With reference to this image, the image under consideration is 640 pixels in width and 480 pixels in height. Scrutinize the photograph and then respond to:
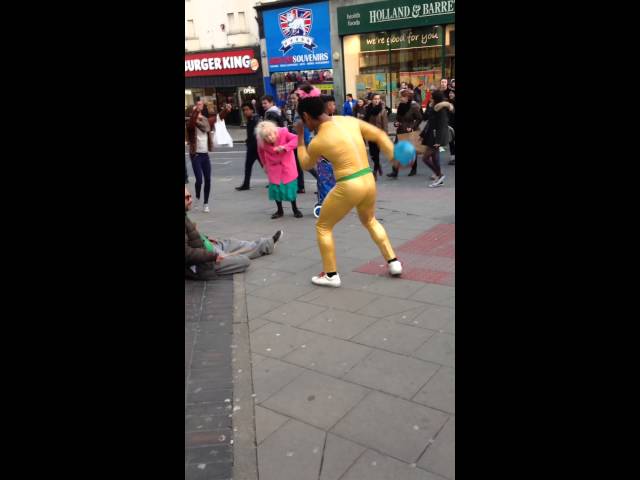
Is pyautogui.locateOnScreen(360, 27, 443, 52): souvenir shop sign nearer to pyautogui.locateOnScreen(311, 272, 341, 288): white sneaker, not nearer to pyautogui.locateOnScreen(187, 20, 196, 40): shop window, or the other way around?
pyautogui.locateOnScreen(187, 20, 196, 40): shop window

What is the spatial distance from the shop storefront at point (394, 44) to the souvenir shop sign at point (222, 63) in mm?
5902

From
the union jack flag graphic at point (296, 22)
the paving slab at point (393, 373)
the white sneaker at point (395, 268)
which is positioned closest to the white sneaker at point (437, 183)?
the white sneaker at point (395, 268)

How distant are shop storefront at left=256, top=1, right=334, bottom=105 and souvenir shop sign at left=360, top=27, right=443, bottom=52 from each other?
1953 mm

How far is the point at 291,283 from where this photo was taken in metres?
5.43

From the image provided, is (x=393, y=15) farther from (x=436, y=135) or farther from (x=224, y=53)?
(x=436, y=135)

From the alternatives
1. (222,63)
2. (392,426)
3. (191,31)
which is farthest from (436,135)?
(191,31)

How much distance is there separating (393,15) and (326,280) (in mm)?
20077

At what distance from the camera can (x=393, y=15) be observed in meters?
22.5

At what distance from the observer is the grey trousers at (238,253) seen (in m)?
5.81

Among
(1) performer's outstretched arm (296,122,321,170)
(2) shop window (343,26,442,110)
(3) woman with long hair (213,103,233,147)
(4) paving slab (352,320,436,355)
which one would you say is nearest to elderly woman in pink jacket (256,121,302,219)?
(1) performer's outstretched arm (296,122,321,170)

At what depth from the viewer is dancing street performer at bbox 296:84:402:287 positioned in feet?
16.3
